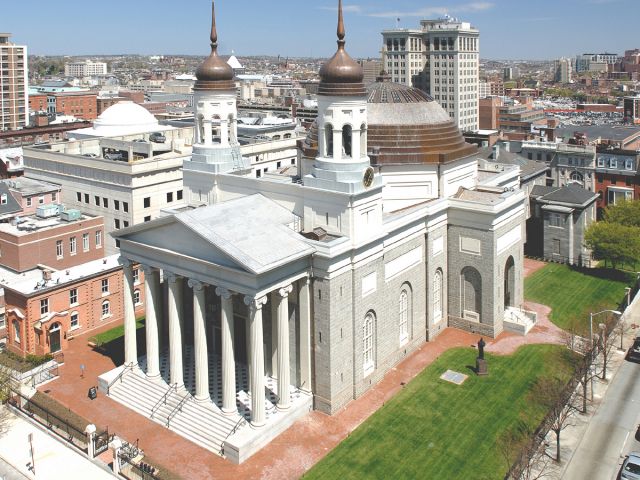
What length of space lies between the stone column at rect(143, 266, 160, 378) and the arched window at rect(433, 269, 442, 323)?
21574 mm

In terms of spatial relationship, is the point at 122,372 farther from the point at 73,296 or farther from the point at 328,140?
the point at 328,140

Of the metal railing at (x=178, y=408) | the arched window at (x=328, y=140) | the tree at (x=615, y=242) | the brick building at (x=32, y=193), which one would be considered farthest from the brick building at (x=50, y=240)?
the tree at (x=615, y=242)

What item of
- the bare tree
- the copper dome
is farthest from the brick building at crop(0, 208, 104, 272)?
the bare tree

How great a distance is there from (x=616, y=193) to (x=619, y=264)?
53.3 ft

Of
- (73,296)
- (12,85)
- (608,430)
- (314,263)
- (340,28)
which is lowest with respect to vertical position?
(608,430)

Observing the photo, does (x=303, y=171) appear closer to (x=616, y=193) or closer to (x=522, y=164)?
(x=522, y=164)

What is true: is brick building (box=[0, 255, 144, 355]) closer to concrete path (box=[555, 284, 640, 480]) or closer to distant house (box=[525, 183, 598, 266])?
concrete path (box=[555, 284, 640, 480])

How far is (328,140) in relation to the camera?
44094mm

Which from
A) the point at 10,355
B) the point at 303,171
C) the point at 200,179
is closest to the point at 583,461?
the point at 303,171

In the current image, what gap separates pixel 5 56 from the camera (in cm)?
17638

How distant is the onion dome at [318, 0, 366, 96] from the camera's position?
140 feet

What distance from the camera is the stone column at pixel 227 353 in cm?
4008

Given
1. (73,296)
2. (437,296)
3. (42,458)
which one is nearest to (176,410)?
(42,458)

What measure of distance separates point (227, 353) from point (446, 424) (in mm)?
14054
